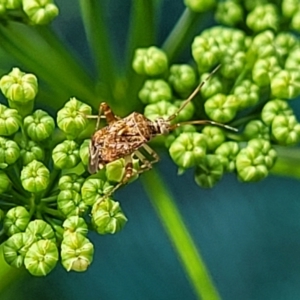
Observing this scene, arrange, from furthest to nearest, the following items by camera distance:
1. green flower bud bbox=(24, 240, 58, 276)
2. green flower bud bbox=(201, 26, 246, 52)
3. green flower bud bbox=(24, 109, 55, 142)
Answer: green flower bud bbox=(201, 26, 246, 52) → green flower bud bbox=(24, 109, 55, 142) → green flower bud bbox=(24, 240, 58, 276)

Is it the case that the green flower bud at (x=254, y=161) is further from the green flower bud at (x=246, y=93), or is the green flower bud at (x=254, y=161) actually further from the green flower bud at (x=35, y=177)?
the green flower bud at (x=35, y=177)

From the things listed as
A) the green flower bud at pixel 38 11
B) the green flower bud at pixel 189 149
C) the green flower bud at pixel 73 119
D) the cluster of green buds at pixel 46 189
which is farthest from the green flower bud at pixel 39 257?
the green flower bud at pixel 38 11

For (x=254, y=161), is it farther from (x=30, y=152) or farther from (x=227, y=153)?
(x=30, y=152)

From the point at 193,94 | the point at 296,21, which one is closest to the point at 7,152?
the point at 193,94

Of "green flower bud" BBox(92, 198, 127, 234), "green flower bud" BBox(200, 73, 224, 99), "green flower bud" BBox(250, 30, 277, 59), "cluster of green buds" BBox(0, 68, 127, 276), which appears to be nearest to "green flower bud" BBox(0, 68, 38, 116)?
"cluster of green buds" BBox(0, 68, 127, 276)

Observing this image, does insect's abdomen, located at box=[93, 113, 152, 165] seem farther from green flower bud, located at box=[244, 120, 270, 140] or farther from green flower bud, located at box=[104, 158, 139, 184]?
green flower bud, located at box=[244, 120, 270, 140]
